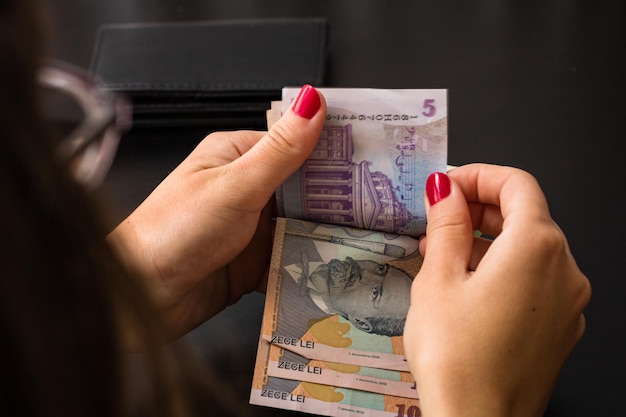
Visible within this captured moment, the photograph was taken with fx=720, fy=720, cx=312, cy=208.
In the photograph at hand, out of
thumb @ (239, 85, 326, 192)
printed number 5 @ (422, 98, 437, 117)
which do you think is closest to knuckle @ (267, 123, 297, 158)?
thumb @ (239, 85, 326, 192)

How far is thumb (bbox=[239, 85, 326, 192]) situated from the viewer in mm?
792

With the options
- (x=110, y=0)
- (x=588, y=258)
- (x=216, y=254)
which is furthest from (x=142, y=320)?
(x=110, y=0)

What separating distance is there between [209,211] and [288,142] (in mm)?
115

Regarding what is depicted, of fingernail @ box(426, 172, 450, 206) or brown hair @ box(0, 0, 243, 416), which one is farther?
fingernail @ box(426, 172, 450, 206)

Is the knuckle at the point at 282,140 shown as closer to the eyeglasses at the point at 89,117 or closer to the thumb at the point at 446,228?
the thumb at the point at 446,228

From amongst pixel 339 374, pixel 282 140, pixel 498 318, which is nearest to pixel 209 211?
pixel 282 140

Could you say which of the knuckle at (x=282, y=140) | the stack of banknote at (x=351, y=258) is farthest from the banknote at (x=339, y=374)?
the knuckle at (x=282, y=140)

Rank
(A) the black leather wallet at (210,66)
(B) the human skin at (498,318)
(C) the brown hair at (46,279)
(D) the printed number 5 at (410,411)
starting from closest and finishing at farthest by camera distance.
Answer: (C) the brown hair at (46,279) → (B) the human skin at (498,318) → (D) the printed number 5 at (410,411) → (A) the black leather wallet at (210,66)

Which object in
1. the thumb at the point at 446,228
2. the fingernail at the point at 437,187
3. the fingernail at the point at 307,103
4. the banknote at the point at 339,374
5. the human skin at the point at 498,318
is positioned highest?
the fingernail at the point at 307,103

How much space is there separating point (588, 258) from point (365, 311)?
0.93 feet

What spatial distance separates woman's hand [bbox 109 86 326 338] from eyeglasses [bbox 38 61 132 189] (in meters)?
0.25

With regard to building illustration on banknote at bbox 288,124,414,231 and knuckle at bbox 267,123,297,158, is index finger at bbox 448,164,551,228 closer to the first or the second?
building illustration on banknote at bbox 288,124,414,231

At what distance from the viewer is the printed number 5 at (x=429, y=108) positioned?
0.80 meters

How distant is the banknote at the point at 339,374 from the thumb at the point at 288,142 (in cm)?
19
